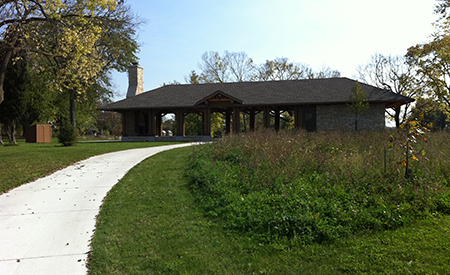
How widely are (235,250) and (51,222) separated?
3.46 meters

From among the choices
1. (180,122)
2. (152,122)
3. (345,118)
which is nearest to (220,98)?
(180,122)

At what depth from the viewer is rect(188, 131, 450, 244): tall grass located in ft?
15.9

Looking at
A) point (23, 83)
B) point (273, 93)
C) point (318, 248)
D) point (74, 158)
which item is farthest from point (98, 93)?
point (318, 248)

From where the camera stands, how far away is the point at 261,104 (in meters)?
27.0

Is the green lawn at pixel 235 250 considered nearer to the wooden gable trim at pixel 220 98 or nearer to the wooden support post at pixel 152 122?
the wooden gable trim at pixel 220 98

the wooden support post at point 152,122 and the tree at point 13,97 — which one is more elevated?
the tree at point 13,97

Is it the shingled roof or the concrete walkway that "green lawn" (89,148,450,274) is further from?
the shingled roof

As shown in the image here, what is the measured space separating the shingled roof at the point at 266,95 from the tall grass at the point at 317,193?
18385 mm

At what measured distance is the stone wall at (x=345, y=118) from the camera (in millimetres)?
26234

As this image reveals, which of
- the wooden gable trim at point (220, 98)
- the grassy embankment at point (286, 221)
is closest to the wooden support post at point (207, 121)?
the wooden gable trim at point (220, 98)

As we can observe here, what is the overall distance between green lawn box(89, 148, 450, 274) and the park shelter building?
71.9 ft

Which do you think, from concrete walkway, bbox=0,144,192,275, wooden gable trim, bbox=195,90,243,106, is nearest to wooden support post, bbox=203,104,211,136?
wooden gable trim, bbox=195,90,243,106

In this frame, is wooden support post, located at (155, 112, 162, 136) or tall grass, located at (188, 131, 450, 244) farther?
wooden support post, located at (155, 112, 162, 136)

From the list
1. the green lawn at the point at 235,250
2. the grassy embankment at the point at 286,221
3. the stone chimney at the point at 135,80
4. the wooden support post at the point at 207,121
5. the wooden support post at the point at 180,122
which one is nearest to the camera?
the green lawn at the point at 235,250
